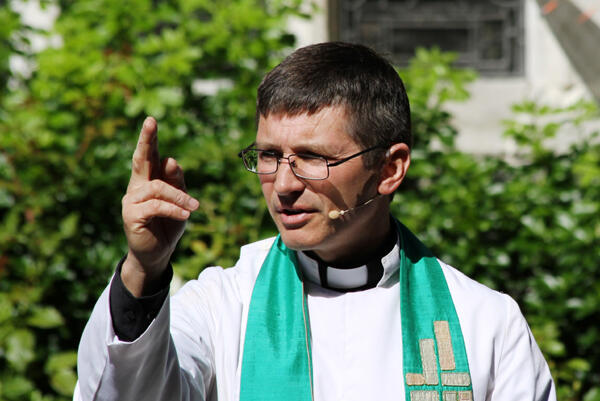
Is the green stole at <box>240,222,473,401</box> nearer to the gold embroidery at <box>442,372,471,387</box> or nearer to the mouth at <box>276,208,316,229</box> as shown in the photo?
the gold embroidery at <box>442,372,471,387</box>

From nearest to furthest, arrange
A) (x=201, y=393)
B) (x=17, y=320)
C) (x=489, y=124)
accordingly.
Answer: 1. (x=201, y=393)
2. (x=17, y=320)
3. (x=489, y=124)

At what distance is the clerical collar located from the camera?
2283mm

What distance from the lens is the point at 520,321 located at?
2193 millimetres

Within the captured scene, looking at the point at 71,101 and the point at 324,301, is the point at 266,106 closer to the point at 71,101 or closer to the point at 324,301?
the point at 324,301

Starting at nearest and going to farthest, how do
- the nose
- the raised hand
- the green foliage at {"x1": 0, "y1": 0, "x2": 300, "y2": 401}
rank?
the raised hand, the nose, the green foliage at {"x1": 0, "y1": 0, "x2": 300, "y2": 401}

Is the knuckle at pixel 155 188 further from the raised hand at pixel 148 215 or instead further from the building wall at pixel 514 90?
the building wall at pixel 514 90

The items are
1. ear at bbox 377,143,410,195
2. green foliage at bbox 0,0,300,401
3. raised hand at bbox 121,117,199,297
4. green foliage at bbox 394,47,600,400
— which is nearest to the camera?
raised hand at bbox 121,117,199,297

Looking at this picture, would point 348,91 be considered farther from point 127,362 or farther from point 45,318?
point 45,318

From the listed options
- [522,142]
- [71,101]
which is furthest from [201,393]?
[522,142]

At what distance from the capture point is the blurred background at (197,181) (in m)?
3.78

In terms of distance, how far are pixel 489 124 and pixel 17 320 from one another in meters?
3.88

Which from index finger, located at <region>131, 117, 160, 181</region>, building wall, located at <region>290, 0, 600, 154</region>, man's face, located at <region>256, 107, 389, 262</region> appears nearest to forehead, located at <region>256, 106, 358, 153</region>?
man's face, located at <region>256, 107, 389, 262</region>

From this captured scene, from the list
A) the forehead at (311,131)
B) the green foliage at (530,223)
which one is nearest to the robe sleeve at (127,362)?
the forehead at (311,131)

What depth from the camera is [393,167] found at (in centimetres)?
227
